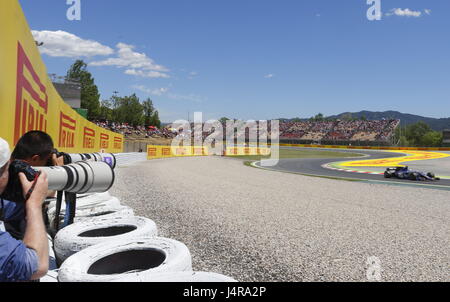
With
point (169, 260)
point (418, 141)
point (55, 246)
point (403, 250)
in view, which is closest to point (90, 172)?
point (169, 260)

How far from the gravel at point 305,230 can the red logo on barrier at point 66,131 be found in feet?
6.81

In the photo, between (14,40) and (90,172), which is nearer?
(90,172)

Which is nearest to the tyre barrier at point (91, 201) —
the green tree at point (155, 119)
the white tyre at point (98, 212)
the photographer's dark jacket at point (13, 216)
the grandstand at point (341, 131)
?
the white tyre at point (98, 212)

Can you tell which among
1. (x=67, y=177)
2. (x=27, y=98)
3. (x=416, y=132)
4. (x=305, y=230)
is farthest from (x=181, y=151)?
(x=416, y=132)

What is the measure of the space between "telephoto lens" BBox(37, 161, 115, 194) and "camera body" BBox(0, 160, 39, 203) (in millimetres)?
450

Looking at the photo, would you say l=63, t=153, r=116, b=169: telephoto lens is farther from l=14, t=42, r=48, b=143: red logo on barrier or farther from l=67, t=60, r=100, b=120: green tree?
l=67, t=60, r=100, b=120: green tree

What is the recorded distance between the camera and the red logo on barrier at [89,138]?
13841 millimetres

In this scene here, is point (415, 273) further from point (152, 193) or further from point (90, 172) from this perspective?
point (152, 193)

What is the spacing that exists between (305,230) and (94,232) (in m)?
3.36

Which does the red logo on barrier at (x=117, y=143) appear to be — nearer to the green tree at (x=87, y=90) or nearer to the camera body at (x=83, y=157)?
the camera body at (x=83, y=157)

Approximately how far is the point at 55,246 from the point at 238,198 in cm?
572

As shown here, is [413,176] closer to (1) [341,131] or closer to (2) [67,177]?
(2) [67,177]
